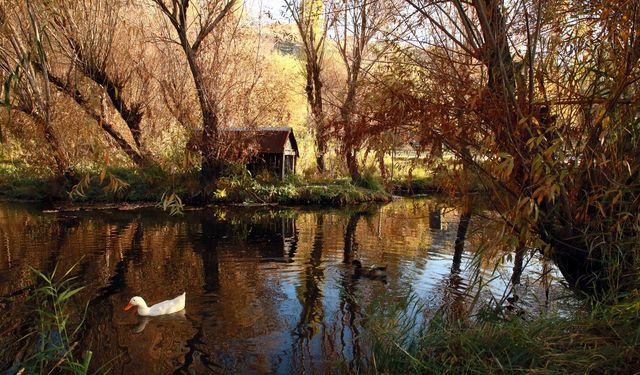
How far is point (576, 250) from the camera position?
511cm

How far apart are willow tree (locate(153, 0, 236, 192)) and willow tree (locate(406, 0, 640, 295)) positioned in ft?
49.4

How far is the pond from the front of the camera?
19.0 feet

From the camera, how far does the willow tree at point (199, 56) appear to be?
18.5 m

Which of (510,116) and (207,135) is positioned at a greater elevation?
(207,135)

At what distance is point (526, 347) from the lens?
3980 millimetres

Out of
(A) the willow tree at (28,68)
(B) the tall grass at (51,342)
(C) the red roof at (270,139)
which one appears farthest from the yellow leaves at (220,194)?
(A) the willow tree at (28,68)

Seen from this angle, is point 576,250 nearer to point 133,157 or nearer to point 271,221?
point 271,221

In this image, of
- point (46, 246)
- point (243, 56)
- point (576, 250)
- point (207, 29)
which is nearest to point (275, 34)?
point (243, 56)

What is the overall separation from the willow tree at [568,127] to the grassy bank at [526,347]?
588 millimetres

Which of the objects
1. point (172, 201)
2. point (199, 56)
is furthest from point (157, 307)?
point (199, 56)

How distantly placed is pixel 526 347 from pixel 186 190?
1764 cm

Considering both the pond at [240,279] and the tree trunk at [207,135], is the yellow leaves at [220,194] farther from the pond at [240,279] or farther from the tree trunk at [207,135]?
the pond at [240,279]

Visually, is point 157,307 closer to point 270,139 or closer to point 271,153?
point 271,153

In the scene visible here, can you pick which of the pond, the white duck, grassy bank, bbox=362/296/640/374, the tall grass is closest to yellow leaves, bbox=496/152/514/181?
grassy bank, bbox=362/296/640/374
